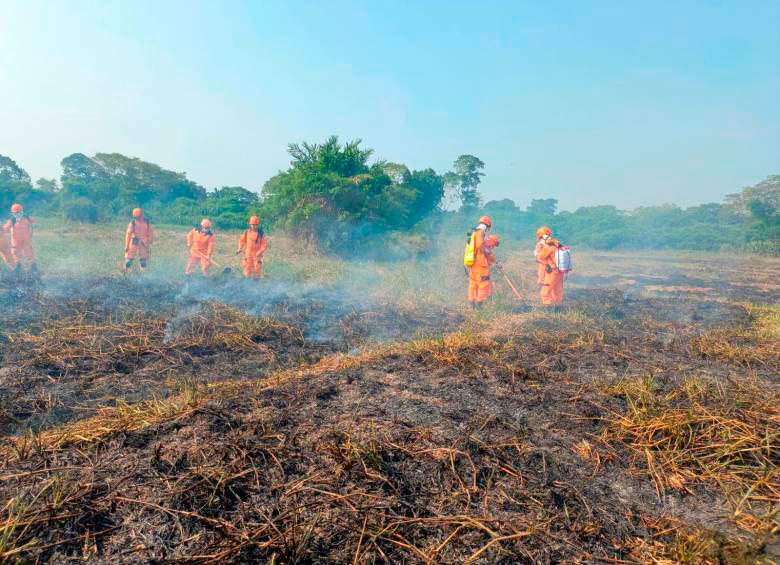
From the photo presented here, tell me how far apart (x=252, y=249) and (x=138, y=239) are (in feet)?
9.45

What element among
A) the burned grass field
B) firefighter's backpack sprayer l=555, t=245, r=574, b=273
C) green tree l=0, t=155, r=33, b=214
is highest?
green tree l=0, t=155, r=33, b=214

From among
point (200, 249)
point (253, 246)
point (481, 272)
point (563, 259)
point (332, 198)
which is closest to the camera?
point (563, 259)

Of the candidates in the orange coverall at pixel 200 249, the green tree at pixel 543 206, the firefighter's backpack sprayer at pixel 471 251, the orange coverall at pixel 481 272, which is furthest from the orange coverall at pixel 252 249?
the green tree at pixel 543 206

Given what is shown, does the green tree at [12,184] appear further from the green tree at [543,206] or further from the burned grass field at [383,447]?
the green tree at [543,206]

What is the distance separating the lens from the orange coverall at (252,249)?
11.0 m

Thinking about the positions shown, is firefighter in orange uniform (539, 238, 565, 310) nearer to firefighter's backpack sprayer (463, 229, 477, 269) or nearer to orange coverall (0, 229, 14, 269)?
firefighter's backpack sprayer (463, 229, 477, 269)

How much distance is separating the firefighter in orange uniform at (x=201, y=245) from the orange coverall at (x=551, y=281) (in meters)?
7.61

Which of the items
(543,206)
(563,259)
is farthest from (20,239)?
(543,206)

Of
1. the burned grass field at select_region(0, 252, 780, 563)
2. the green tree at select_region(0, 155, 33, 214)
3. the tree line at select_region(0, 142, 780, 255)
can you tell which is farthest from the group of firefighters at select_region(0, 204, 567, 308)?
the green tree at select_region(0, 155, 33, 214)

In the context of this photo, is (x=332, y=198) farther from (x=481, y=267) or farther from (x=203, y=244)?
(x=481, y=267)

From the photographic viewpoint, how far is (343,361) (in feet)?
17.4

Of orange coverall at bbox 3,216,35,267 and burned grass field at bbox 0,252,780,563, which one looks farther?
orange coverall at bbox 3,216,35,267

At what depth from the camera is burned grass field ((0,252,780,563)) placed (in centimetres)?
220

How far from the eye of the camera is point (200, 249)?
444 inches
